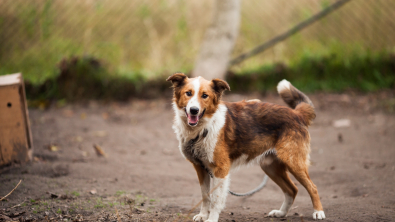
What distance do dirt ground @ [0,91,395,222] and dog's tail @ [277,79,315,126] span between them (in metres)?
1.18

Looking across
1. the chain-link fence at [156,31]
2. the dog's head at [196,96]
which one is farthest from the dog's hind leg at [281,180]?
the chain-link fence at [156,31]

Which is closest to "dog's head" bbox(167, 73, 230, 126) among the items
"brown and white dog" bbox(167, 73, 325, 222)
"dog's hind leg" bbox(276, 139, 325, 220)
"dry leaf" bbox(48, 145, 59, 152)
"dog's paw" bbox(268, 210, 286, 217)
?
"brown and white dog" bbox(167, 73, 325, 222)

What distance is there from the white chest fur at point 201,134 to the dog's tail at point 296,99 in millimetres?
1036

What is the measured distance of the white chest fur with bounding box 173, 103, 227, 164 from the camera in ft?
12.3

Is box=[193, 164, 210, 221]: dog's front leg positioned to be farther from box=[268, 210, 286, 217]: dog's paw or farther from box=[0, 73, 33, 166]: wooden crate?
box=[0, 73, 33, 166]: wooden crate

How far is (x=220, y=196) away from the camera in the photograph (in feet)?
12.3

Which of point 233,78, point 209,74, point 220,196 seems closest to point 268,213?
point 220,196

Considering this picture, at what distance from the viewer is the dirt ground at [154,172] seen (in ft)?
12.9

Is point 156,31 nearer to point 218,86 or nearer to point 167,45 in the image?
point 167,45

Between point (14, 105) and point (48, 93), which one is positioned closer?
point (14, 105)

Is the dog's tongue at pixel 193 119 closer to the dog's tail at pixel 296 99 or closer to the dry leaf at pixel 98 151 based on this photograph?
the dog's tail at pixel 296 99

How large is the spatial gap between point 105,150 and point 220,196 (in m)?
3.38

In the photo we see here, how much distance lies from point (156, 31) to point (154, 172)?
5980 mm

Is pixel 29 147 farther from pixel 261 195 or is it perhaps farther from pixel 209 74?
pixel 209 74
